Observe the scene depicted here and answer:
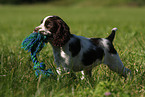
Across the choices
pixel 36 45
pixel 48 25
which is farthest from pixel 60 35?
pixel 36 45

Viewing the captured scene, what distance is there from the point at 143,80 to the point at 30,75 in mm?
1502

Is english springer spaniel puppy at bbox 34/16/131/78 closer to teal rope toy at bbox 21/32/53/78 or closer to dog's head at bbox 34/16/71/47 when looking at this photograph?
dog's head at bbox 34/16/71/47

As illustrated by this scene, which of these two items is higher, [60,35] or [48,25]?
[48,25]

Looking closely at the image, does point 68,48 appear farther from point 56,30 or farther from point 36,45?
point 36,45

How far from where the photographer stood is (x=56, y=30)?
252 centimetres

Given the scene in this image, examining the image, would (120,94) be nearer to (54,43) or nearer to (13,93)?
(54,43)

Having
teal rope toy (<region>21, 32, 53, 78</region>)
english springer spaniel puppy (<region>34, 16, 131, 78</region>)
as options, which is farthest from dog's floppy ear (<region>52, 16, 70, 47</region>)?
teal rope toy (<region>21, 32, 53, 78</region>)

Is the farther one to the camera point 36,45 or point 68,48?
point 36,45

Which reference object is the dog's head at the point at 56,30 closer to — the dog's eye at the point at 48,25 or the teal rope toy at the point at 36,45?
the dog's eye at the point at 48,25

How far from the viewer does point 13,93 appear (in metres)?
2.33

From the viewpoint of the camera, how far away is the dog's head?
8.09ft

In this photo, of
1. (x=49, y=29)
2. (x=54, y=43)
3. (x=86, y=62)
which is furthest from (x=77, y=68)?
(x=49, y=29)

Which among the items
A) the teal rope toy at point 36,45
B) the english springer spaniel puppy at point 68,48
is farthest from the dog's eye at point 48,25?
the teal rope toy at point 36,45

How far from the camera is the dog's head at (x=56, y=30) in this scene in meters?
2.46
